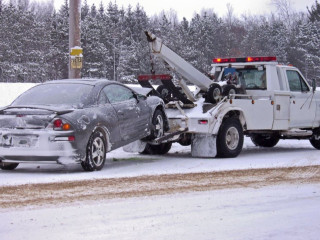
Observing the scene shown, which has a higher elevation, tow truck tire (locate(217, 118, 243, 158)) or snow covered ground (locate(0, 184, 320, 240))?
tow truck tire (locate(217, 118, 243, 158))

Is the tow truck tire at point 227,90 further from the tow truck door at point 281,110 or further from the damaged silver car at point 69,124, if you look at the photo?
the damaged silver car at point 69,124

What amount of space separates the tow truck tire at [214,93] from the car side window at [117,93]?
2.10m

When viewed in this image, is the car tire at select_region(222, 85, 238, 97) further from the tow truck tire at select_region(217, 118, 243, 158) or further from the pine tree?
the pine tree

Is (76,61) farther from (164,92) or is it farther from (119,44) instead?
(119,44)

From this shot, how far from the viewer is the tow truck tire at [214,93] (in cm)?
1373

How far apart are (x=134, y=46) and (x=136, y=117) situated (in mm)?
74060

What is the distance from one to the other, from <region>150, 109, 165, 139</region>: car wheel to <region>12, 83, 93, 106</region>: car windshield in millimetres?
1929

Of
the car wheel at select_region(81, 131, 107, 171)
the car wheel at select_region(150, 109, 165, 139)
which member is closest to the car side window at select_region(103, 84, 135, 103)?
the car wheel at select_region(150, 109, 165, 139)

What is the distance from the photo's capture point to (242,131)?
45.7 ft

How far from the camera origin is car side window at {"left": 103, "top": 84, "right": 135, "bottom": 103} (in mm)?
11617

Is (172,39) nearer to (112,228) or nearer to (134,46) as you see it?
(134,46)

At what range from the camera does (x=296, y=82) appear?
15539 millimetres

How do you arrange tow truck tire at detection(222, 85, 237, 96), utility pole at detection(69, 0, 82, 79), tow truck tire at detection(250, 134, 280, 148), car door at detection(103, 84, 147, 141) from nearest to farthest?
car door at detection(103, 84, 147, 141) < utility pole at detection(69, 0, 82, 79) < tow truck tire at detection(222, 85, 237, 96) < tow truck tire at detection(250, 134, 280, 148)

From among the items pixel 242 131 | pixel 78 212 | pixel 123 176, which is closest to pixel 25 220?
pixel 78 212
